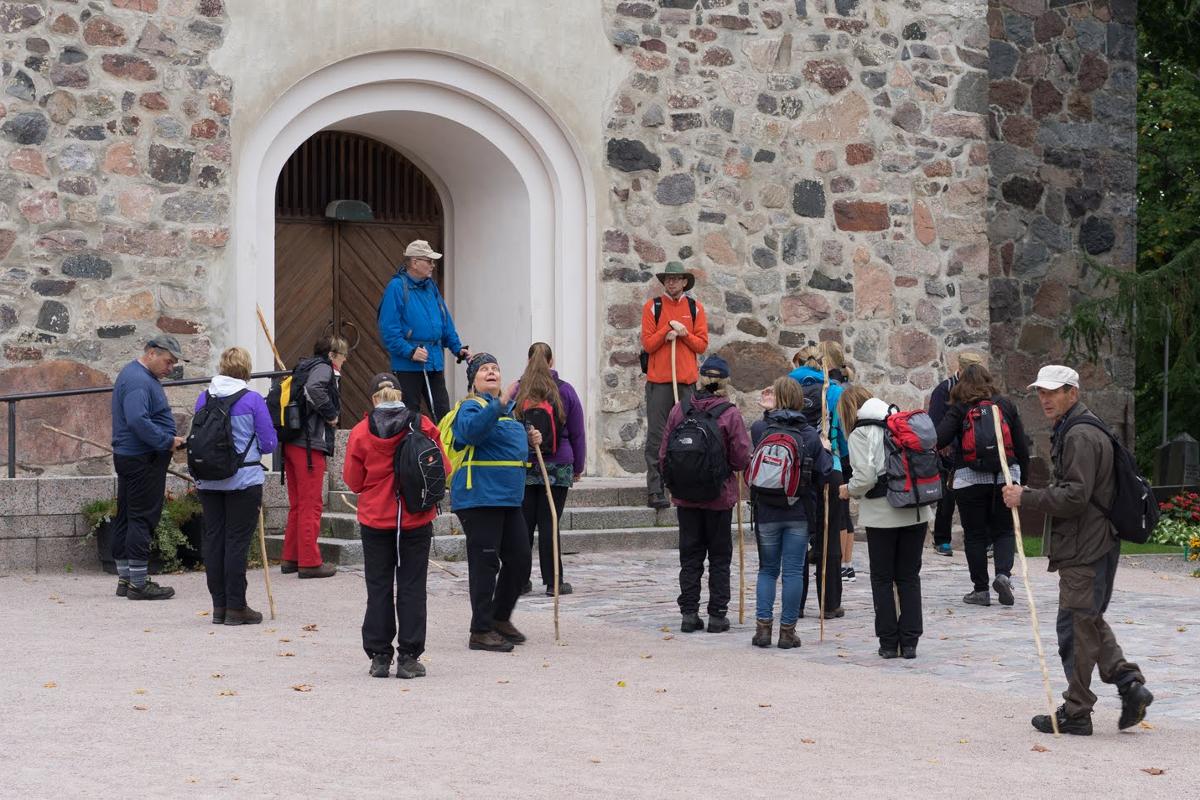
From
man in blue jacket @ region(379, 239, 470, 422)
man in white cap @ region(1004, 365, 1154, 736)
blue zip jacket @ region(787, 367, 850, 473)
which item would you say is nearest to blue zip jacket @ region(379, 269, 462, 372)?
man in blue jacket @ region(379, 239, 470, 422)

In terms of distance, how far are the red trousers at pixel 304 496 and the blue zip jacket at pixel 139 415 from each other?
92 cm

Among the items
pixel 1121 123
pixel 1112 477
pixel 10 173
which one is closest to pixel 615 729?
pixel 1112 477

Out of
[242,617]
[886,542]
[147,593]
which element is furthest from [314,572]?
[886,542]

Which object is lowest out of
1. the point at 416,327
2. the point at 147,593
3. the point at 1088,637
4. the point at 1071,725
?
the point at 1071,725

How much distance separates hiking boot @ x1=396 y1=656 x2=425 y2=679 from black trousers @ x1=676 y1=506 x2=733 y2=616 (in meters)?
1.92

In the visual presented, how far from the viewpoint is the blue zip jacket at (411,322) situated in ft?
42.0

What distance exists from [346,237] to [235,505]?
18.4 ft

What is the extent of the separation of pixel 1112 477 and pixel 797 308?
809cm

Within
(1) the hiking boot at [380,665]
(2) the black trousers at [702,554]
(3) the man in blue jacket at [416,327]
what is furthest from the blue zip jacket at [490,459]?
(3) the man in blue jacket at [416,327]

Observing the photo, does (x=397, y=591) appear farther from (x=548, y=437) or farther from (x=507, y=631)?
(x=548, y=437)

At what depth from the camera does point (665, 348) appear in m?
13.2

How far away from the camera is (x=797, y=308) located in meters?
15.0

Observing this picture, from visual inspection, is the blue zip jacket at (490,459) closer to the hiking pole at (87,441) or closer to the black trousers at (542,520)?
the black trousers at (542,520)

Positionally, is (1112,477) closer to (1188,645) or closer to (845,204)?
(1188,645)
